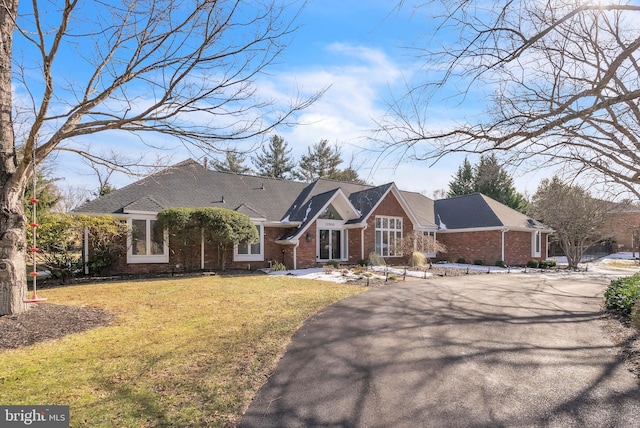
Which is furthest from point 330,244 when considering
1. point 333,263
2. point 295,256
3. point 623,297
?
point 623,297

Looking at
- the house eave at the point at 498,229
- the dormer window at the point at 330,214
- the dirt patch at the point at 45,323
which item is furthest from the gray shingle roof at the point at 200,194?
the house eave at the point at 498,229

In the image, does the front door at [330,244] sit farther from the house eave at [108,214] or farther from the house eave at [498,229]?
the house eave at [108,214]

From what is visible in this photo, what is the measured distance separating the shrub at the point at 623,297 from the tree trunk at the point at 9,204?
1267 centimetres

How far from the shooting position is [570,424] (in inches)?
135

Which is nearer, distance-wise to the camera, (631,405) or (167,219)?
(631,405)

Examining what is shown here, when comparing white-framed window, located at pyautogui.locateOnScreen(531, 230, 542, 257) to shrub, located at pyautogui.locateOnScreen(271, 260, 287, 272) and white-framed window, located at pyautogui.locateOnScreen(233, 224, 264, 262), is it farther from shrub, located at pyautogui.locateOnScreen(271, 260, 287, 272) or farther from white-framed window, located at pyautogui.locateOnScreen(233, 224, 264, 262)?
white-framed window, located at pyautogui.locateOnScreen(233, 224, 264, 262)

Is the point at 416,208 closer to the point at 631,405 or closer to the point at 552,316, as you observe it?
the point at 552,316

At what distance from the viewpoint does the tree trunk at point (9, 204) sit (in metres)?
6.27

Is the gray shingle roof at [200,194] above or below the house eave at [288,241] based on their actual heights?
above

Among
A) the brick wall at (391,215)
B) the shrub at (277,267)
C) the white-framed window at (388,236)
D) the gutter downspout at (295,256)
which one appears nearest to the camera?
the shrub at (277,267)

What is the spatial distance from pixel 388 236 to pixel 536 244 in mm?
11702

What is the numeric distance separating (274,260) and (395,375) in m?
14.1

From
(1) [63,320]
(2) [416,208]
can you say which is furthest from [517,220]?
(1) [63,320]

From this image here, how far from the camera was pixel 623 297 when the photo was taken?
791 centimetres
